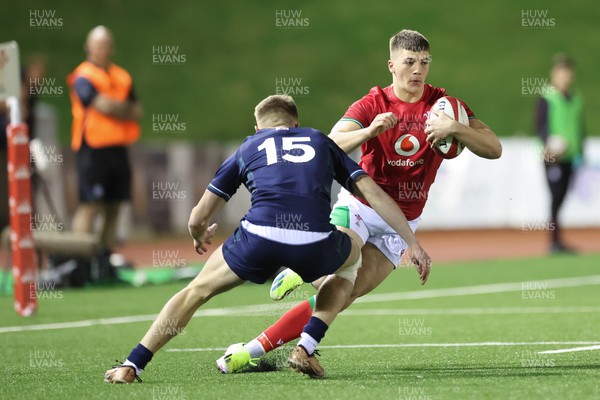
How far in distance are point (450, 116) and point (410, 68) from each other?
48 centimetres

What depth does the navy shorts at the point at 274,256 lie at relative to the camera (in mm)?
6887

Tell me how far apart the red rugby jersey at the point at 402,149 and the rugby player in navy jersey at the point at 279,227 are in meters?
0.93

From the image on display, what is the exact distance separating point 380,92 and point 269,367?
1.93 metres

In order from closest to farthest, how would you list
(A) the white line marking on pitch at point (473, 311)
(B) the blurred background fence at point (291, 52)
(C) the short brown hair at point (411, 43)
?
(C) the short brown hair at point (411, 43) → (A) the white line marking on pitch at point (473, 311) → (B) the blurred background fence at point (291, 52)

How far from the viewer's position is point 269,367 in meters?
7.70

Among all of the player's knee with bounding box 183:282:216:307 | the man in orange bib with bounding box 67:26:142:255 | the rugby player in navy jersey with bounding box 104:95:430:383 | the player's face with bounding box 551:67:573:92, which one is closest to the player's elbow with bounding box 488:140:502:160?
the rugby player in navy jersey with bounding box 104:95:430:383

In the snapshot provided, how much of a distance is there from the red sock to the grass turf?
8 centimetres

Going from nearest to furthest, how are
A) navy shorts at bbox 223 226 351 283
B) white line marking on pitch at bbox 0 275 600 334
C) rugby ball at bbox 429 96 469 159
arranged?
navy shorts at bbox 223 226 351 283 → rugby ball at bbox 429 96 469 159 → white line marking on pitch at bbox 0 275 600 334

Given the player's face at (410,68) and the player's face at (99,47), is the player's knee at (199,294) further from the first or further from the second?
the player's face at (99,47)

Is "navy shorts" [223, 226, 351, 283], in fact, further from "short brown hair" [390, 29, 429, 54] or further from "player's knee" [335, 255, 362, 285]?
"short brown hair" [390, 29, 429, 54]

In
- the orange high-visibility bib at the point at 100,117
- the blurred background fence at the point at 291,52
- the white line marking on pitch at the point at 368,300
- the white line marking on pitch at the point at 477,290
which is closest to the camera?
the white line marking on pitch at the point at 368,300

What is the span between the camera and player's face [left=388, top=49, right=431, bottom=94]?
25.5 feet

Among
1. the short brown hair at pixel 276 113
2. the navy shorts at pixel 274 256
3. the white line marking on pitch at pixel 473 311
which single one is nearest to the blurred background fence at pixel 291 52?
the white line marking on pitch at pixel 473 311

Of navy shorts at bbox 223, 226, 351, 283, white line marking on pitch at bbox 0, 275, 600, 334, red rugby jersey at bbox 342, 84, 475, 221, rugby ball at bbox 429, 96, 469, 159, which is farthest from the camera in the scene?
white line marking on pitch at bbox 0, 275, 600, 334
